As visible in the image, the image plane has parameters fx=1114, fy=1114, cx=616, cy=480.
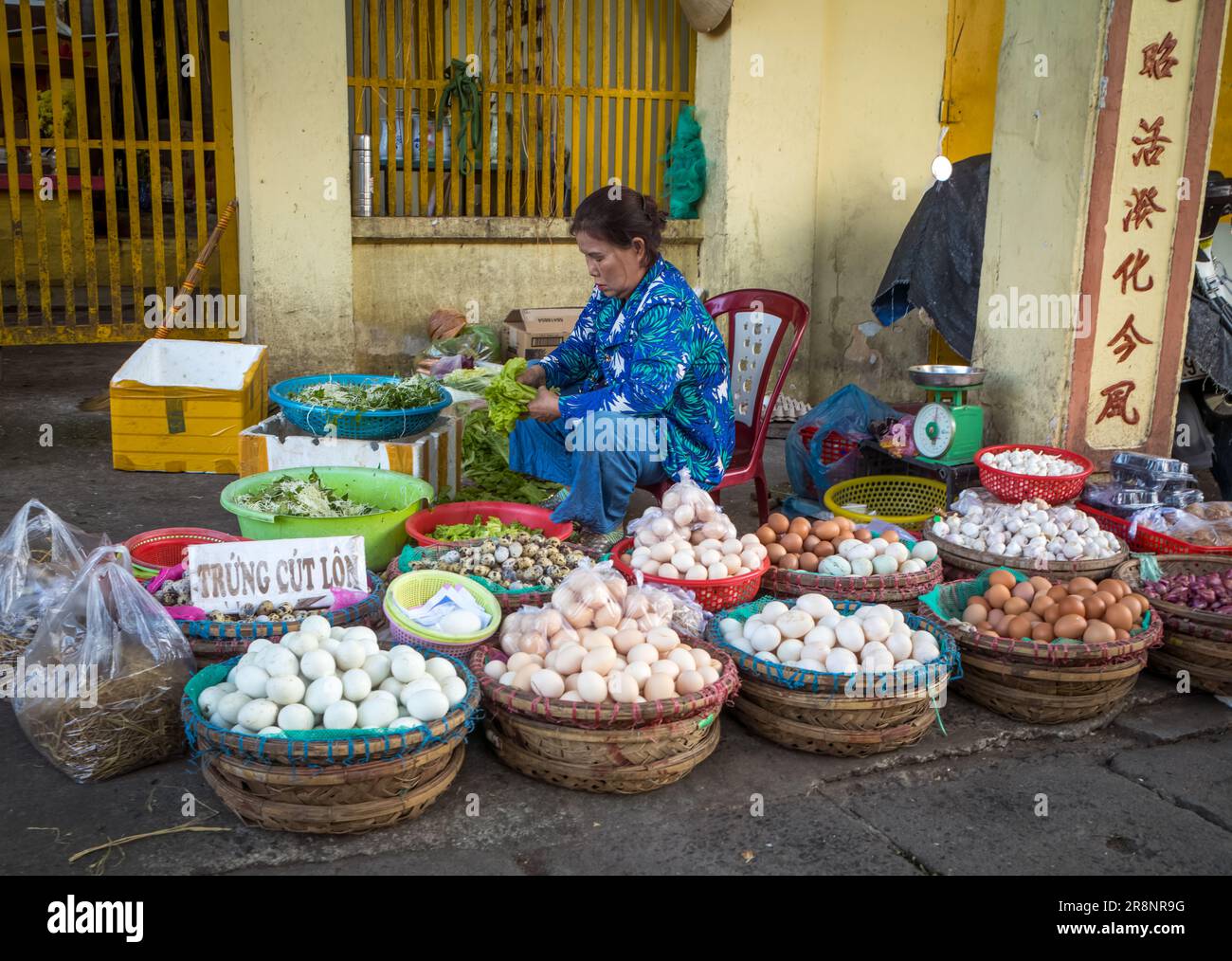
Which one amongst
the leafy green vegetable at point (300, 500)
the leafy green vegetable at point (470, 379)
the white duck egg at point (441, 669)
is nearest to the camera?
the white duck egg at point (441, 669)

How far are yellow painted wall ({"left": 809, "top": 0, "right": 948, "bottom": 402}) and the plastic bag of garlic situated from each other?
12.4 ft

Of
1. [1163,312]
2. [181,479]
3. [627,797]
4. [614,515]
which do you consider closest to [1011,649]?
[627,797]

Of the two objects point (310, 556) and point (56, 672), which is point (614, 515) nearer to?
point (310, 556)

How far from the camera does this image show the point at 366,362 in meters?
7.44

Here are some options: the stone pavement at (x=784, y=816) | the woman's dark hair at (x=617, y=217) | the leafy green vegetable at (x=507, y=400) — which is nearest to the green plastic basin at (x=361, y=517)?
the leafy green vegetable at (x=507, y=400)

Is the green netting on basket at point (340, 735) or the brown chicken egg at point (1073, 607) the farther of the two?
the brown chicken egg at point (1073, 607)

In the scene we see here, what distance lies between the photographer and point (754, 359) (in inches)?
198

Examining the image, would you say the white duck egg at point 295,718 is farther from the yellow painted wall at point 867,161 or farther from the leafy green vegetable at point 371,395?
the yellow painted wall at point 867,161

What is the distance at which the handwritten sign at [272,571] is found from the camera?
3.21 m

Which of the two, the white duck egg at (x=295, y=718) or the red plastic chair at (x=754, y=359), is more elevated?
the red plastic chair at (x=754, y=359)

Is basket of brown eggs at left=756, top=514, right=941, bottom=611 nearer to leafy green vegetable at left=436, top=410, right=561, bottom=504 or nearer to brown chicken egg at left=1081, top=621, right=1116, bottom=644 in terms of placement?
brown chicken egg at left=1081, top=621, right=1116, bottom=644

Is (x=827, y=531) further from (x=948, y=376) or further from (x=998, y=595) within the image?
(x=948, y=376)

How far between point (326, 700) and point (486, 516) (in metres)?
1.67

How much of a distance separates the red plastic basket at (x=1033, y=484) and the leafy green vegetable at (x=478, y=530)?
183 centimetres
